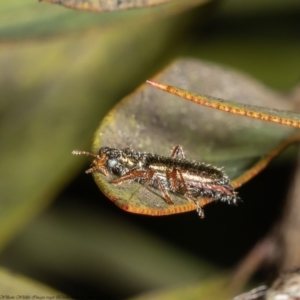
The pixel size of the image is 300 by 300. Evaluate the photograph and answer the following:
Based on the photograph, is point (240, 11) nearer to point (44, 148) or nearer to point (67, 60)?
point (67, 60)

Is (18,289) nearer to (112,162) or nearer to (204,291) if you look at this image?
(112,162)

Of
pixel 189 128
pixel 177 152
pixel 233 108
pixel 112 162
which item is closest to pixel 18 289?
pixel 112 162

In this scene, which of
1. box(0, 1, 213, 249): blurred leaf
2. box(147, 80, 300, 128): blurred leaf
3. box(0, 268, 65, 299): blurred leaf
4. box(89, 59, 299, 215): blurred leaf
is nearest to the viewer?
box(147, 80, 300, 128): blurred leaf

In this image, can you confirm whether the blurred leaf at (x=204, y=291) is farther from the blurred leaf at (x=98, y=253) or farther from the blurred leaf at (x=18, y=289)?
the blurred leaf at (x=98, y=253)

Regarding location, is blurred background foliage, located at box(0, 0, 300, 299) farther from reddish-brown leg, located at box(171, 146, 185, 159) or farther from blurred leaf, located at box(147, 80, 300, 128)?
blurred leaf, located at box(147, 80, 300, 128)

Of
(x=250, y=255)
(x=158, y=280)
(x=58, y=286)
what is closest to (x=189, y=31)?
(x=250, y=255)

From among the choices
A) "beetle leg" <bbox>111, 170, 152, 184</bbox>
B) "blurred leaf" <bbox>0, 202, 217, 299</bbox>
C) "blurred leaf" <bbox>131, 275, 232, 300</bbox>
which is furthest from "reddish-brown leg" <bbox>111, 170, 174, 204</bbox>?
"blurred leaf" <bbox>0, 202, 217, 299</bbox>

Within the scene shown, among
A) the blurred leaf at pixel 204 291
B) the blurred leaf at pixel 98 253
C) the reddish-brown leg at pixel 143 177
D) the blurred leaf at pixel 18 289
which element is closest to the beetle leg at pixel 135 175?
the reddish-brown leg at pixel 143 177
